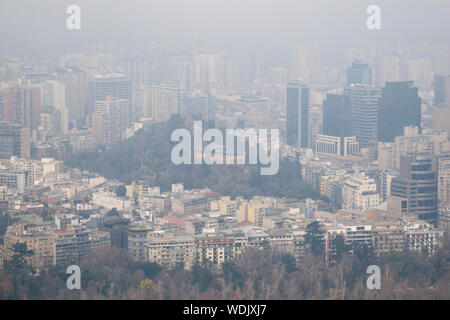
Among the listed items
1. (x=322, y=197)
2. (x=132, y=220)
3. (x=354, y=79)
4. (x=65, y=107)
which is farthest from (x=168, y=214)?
(x=354, y=79)

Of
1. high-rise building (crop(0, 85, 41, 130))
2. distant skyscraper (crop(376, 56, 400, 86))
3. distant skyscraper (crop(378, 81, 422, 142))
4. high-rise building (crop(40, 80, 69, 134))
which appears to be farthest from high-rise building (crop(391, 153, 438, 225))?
distant skyscraper (crop(376, 56, 400, 86))

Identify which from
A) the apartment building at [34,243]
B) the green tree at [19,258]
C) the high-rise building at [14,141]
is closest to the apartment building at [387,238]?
the apartment building at [34,243]

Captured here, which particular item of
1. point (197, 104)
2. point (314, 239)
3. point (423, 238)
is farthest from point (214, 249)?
point (197, 104)

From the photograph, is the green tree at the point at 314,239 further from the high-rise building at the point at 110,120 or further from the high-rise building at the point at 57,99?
the high-rise building at the point at 57,99

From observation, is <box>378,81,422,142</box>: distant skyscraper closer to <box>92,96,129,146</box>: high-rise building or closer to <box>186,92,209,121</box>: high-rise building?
<box>186,92,209,121</box>: high-rise building

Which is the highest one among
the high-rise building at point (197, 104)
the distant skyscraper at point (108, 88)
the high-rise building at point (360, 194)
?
the distant skyscraper at point (108, 88)
